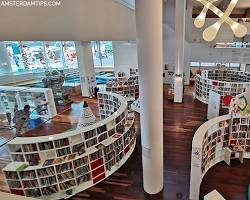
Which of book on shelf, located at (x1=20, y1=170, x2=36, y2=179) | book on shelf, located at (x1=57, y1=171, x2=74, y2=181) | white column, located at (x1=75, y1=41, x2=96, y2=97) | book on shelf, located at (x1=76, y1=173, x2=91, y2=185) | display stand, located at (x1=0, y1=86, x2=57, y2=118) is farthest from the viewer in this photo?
white column, located at (x1=75, y1=41, x2=96, y2=97)

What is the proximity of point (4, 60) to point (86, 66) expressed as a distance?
5641mm

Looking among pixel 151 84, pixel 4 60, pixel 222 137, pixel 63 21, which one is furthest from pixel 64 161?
pixel 4 60

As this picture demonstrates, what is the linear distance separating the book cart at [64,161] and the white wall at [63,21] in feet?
7.58

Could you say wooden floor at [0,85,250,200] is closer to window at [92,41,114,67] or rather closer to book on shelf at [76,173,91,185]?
book on shelf at [76,173,91,185]

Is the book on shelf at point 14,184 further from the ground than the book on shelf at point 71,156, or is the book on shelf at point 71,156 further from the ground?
the book on shelf at point 71,156

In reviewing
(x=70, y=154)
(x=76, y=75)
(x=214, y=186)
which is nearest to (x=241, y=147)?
(x=214, y=186)

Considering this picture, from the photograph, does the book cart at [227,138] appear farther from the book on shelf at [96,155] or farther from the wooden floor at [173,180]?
the book on shelf at [96,155]

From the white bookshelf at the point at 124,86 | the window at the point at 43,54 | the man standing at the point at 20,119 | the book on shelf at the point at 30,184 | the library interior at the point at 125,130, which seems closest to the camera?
the library interior at the point at 125,130

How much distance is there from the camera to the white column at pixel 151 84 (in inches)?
149

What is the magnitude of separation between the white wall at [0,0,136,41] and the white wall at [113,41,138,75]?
29.3 ft

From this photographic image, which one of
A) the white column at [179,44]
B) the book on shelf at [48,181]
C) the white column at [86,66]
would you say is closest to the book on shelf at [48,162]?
the book on shelf at [48,181]

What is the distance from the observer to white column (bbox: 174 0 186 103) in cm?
958

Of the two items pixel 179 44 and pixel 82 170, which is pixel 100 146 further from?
pixel 179 44

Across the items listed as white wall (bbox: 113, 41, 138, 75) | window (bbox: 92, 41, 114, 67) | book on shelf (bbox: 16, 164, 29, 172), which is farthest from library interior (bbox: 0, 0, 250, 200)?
window (bbox: 92, 41, 114, 67)
